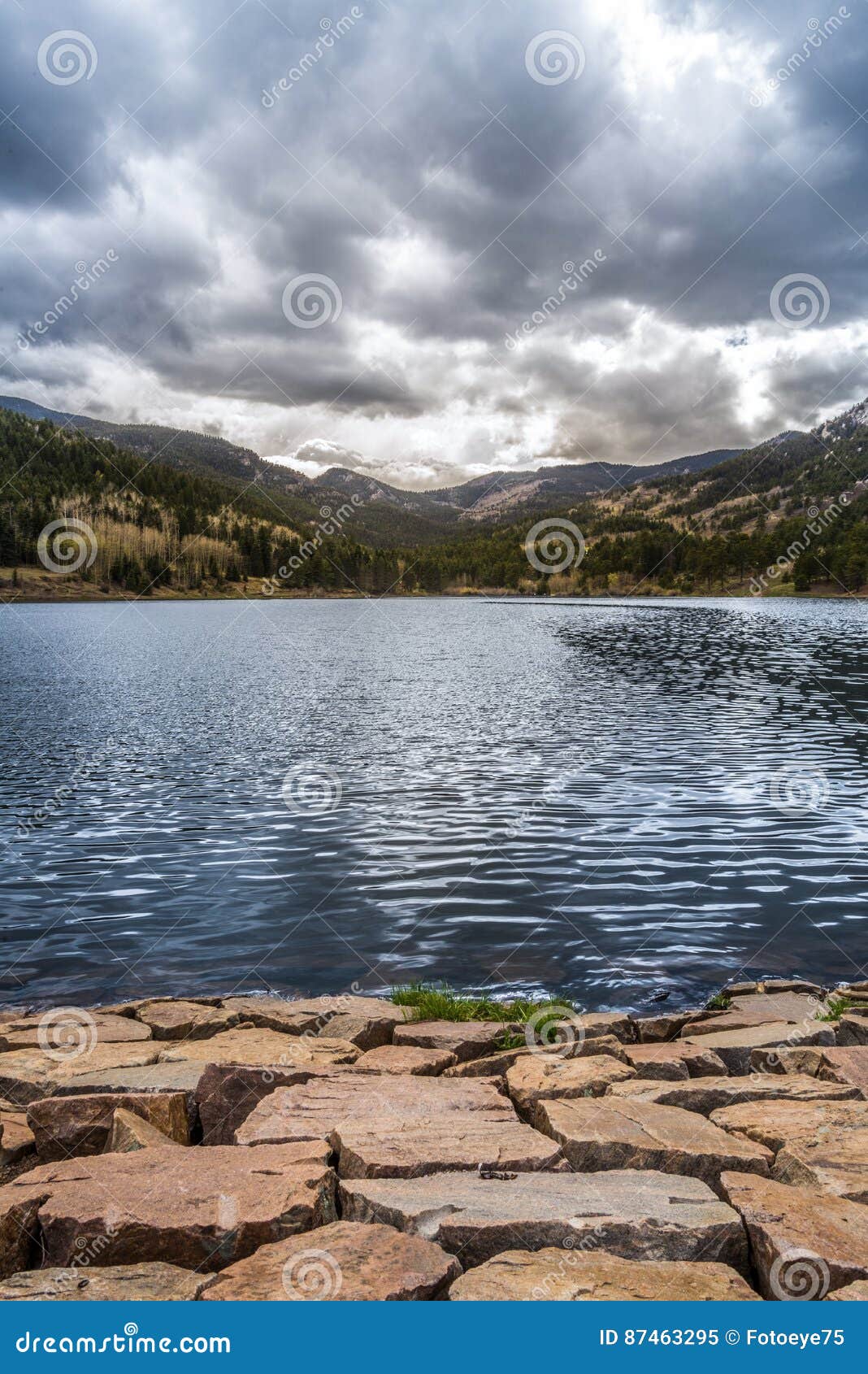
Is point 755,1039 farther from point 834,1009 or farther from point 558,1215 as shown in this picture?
point 558,1215

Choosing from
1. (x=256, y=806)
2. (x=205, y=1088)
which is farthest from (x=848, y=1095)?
(x=256, y=806)

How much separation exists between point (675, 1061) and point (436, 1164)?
3.64 m

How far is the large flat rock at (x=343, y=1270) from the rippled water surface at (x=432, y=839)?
7931mm

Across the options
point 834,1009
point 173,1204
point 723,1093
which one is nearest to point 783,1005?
point 834,1009

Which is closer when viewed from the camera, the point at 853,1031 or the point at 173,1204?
the point at 173,1204

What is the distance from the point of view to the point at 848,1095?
8.52 meters

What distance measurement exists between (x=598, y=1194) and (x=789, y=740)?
3186 centimetres

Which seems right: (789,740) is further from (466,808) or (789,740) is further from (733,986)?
(733,986)

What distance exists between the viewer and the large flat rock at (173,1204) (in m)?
5.96

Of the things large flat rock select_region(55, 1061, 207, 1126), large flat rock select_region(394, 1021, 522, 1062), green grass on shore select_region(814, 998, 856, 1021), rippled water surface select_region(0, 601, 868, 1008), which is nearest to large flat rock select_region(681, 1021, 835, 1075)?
green grass on shore select_region(814, 998, 856, 1021)

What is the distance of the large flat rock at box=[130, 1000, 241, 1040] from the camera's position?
11016mm

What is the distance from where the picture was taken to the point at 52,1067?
9.45 m

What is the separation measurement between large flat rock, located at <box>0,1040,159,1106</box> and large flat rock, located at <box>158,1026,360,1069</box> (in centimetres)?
34

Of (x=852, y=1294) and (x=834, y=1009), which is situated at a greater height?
(x=852, y=1294)
